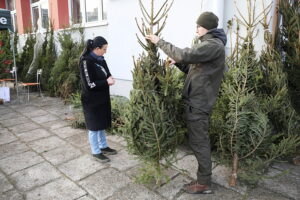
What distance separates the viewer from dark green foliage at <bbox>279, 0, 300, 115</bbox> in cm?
378

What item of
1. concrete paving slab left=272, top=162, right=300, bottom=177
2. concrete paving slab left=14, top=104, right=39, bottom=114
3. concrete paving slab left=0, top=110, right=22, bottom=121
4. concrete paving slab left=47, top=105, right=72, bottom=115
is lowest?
concrete paving slab left=272, top=162, right=300, bottom=177

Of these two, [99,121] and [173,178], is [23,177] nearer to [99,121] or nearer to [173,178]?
[99,121]

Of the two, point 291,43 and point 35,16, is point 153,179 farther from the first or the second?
point 35,16

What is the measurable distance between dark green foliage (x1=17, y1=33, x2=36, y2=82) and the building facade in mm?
546

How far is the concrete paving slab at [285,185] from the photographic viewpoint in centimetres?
287

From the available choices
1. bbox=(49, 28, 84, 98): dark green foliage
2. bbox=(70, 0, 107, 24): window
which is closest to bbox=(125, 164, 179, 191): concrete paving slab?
bbox=(49, 28, 84, 98): dark green foliage

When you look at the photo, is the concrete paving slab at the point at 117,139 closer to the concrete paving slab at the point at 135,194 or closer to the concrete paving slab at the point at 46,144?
the concrete paving slab at the point at 46,144

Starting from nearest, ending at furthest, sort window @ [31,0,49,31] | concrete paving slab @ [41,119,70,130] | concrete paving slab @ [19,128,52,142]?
1. concrete paving slab @ [19,128,52,142]
2. concrete paving slab @ [41,119,70,130]
3. window @ [31,0,49,31]

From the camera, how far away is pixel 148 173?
2865 mm

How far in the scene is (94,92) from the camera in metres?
3.54

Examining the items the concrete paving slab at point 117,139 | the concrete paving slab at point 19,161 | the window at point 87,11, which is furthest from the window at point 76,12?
the concrete paving slab at point 19,161

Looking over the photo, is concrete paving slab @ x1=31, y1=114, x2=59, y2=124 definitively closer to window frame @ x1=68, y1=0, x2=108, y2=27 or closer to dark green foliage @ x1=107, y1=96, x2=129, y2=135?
dark green foliage @ x1=107, y1=96, x2=129, y2=135

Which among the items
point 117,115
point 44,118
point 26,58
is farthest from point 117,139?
point 26,58

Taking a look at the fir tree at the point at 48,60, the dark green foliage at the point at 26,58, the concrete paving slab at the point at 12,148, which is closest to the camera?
the concrete paving slab at the point at 12,148
